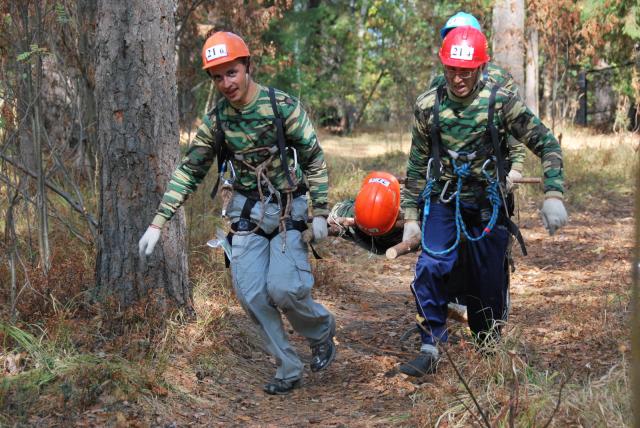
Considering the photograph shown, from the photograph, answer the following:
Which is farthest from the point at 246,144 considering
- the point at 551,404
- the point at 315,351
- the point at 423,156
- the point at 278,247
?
the point at 551,404

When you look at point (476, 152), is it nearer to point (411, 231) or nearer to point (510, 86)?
point (411, 231)

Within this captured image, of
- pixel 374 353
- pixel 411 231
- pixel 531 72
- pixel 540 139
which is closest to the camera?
pixel 540 139

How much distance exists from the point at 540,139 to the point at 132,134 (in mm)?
2763

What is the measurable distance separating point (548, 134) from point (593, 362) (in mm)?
1491

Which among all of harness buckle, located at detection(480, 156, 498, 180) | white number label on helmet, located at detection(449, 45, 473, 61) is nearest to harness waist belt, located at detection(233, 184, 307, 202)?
harness buckle, located at detection(480, 156, 498, 180)

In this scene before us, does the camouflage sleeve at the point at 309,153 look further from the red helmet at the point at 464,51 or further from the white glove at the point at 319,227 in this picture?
the red helmet at the point at 464,51

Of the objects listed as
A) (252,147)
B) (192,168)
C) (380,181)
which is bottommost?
(380,181)

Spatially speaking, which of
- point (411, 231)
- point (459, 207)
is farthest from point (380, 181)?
point (459, 207)

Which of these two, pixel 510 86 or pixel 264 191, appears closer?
pixel 264 191

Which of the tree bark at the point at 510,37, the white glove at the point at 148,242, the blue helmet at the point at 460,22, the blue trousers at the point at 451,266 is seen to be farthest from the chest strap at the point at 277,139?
the tree bark at the point at 510,37

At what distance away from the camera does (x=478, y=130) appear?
4.95 m

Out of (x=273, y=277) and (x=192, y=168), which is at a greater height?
(x=192, y=168)

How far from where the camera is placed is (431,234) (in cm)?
520

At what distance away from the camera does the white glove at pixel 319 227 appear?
505 cm
